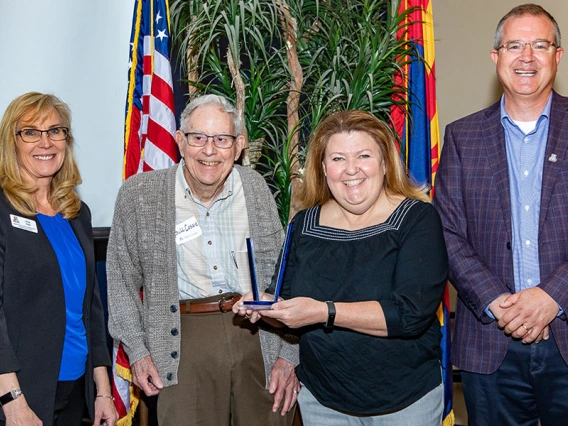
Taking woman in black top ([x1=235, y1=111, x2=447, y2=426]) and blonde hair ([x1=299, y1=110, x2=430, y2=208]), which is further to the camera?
blonde hair ([x1=299, y1=110, x2=430, y2=208])

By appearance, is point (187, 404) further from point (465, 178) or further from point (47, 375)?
point (465, 178)

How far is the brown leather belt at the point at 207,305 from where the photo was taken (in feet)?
8.34

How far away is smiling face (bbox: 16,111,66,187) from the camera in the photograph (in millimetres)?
2537

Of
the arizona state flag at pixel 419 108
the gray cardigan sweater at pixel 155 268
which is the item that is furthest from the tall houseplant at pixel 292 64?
the gray cardigan sweater at pixel 155 268

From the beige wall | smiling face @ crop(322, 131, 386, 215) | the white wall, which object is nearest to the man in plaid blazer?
smiling face @ crop(322, 131, 386, 215)

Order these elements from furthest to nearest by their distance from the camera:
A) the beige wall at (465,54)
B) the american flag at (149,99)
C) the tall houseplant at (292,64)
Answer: the beige wall at (465,54), the american flag at (149,99), the tall houseplant at (292,64)

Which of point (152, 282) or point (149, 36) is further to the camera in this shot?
point (149, 36)

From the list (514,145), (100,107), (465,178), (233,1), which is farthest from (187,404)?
(100,107)

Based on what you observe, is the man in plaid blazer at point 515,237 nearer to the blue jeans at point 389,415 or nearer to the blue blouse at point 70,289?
the blue jeans at point 389,415

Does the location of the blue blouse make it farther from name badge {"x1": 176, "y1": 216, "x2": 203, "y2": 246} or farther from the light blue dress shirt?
the light blue dress shirt

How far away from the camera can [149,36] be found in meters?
3.79

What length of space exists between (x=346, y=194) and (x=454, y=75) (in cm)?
373

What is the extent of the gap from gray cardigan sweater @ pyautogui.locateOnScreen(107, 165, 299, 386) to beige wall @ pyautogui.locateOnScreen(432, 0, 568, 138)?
10.6 feet

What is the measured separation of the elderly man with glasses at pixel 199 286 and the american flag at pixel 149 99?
1.03 metres
